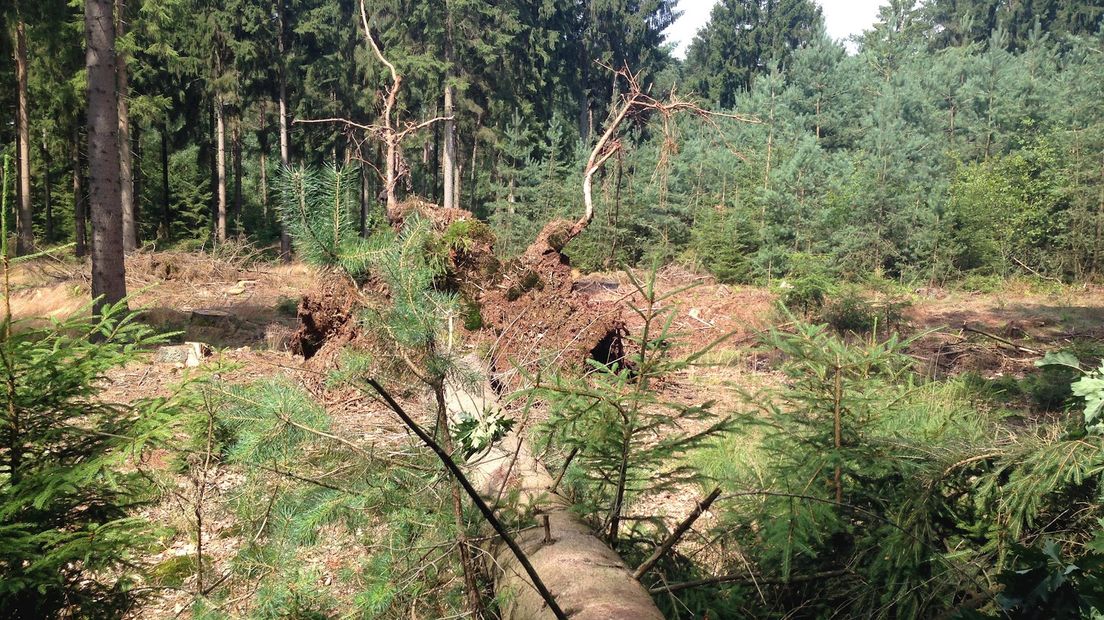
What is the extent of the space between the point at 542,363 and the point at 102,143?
27.9 feet

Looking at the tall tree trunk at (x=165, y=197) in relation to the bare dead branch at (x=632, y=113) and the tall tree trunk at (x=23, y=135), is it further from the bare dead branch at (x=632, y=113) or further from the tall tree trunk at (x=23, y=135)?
the bare dead branch at (x=632, y=113)

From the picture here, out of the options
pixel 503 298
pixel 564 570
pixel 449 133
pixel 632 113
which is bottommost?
pixel 503 298

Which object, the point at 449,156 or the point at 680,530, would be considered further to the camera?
the point at 449,156


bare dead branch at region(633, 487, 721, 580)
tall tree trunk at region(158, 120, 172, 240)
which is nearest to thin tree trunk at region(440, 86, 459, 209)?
tall tree trunk at region(158, 120, 172, 240)

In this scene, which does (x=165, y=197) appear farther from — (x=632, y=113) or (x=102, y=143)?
(x=632, y=113)

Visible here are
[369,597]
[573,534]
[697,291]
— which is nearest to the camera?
[369,597]

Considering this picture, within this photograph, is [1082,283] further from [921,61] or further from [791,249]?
[921,61]

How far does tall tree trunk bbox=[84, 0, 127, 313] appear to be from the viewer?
8.73m

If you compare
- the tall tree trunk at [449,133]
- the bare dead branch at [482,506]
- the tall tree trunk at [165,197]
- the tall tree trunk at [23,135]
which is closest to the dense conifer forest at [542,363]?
the bare dead branch at [482,506]

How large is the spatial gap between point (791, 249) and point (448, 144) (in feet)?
44.6

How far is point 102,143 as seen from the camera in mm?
8805

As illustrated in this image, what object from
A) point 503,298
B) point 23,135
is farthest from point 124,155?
point 503,298

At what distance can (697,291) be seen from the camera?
15.0 m

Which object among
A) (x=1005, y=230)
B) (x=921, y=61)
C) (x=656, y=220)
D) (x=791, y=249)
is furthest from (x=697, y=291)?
(x=921, y=61)
